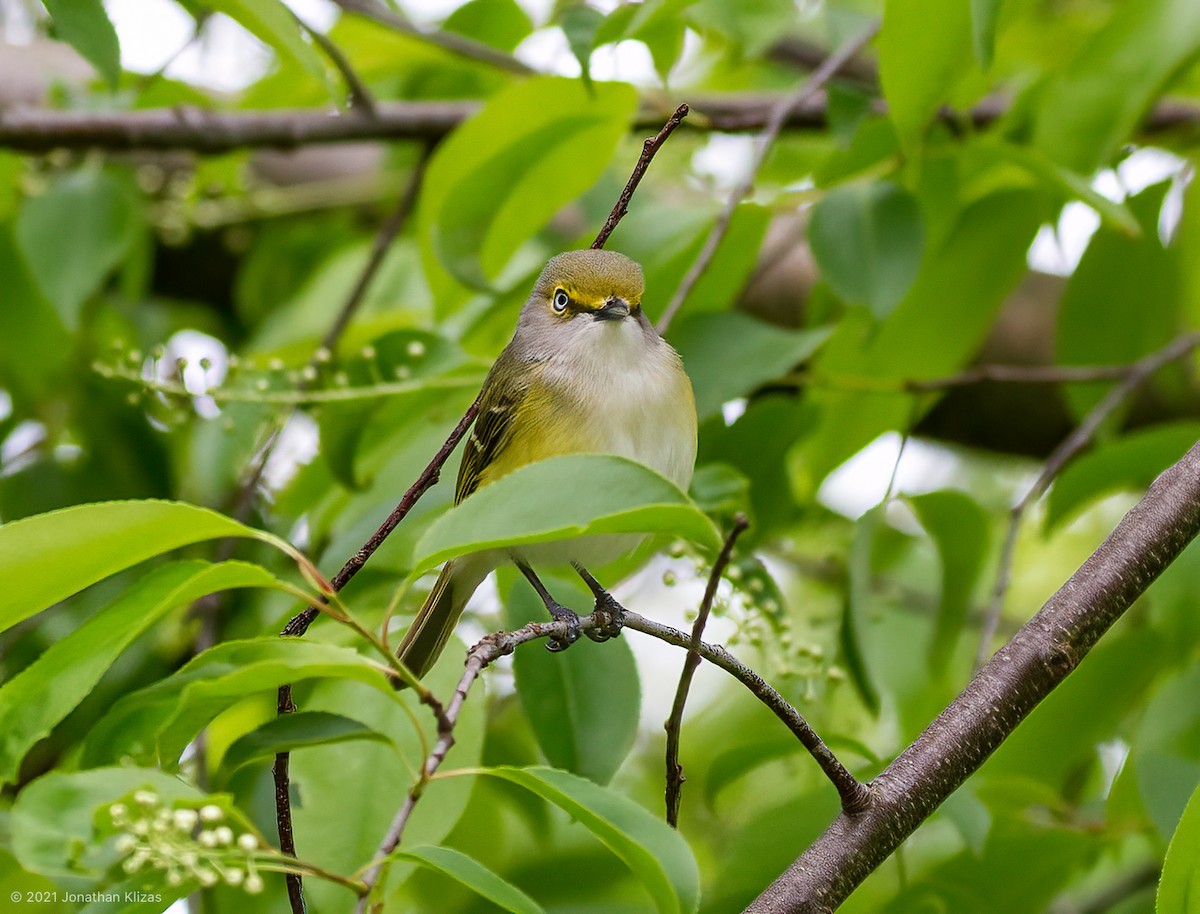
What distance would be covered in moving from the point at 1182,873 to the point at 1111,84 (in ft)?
7.28

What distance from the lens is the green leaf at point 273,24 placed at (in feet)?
8.55

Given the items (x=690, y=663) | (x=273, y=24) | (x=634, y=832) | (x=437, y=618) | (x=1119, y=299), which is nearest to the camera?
(x=634, y=832)

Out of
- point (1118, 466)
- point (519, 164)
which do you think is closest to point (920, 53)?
point (519, 164)

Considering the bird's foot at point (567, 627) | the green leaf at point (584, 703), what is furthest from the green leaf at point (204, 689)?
the green leaf at point (584, 703)

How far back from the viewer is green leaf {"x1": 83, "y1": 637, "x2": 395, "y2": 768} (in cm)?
158

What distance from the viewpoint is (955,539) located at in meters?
3.54

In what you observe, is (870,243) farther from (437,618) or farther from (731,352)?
(437,618)

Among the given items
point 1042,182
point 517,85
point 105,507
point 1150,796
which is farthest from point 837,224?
point 105,507

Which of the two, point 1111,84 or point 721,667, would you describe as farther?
point 1111,84

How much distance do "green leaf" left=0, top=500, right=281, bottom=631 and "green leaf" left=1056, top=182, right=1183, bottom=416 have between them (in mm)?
2930

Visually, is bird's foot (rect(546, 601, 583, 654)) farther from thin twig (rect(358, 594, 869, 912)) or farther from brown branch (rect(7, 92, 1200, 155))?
brown branch (rect(7, 92, 1200, 155))

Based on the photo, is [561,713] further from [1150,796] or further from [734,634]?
[1150,796]

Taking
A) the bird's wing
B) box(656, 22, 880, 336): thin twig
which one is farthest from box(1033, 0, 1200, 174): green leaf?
the bird's wing

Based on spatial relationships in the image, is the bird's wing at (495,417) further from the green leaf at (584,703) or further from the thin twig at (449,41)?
the thin twig at (449,41)
